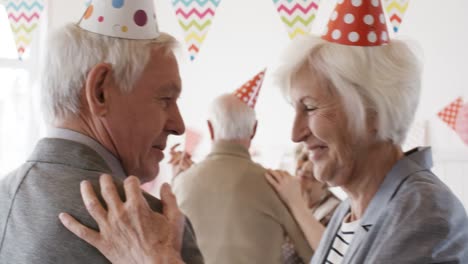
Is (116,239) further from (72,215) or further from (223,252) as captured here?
(223,252)

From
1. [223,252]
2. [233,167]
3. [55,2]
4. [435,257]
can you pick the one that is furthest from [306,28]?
[55,2]

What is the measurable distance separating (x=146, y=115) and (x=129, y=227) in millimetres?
236

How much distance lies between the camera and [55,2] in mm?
6301

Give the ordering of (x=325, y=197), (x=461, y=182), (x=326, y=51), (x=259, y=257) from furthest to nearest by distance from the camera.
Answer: (x=461, y=182) < (x=325, y=197) < (x=259, y=257) < (x=326, y=51)

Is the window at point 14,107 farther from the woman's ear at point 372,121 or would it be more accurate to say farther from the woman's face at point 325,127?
the woman's ear at point 372,121

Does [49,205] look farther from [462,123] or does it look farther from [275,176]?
[462,123]

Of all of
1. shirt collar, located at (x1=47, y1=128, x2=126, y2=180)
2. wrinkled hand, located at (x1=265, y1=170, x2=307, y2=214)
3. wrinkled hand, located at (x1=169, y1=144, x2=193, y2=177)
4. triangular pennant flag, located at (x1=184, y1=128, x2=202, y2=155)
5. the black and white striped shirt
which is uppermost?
shirt collar, located at (x1=47, y1=128, x2=126, y2=180)

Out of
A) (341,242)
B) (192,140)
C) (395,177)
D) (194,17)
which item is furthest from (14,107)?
(395,177)

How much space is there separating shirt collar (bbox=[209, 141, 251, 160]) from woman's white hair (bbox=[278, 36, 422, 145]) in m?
1.13

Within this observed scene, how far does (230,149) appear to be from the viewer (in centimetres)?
290

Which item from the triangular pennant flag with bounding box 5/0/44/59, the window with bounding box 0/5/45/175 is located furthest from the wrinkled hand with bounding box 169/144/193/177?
the window with bounding box 0/5/45/175

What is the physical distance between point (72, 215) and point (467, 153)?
12.5 feet

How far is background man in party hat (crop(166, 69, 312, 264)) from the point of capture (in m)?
2.70

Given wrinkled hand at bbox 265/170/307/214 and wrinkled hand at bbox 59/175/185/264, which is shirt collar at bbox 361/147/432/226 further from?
wrinkled hand at bbox 265/170/307/214
